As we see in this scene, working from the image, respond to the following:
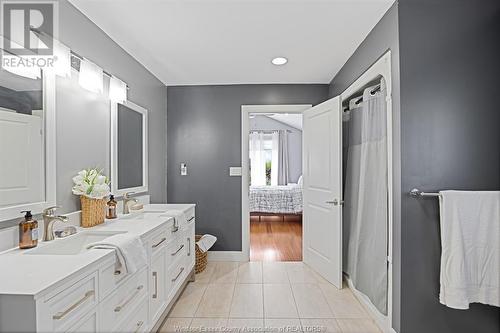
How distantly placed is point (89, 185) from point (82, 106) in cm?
61

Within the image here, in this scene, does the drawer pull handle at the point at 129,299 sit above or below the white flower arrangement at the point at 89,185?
below

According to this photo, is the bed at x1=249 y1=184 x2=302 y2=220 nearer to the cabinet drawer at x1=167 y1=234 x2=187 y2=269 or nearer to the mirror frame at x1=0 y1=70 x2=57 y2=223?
the cabinet drawer at x1=167 y1=234 x2=187 y2=269

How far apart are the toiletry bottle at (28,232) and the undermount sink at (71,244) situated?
0.05 metres

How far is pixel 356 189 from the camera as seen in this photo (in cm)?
312

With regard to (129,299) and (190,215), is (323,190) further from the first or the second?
A: (129,299)

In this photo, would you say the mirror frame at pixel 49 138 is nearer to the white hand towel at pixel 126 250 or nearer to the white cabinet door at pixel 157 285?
the white hand towel at pixel 126 250

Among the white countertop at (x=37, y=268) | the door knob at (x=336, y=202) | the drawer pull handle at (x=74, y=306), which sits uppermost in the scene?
the door knob at (x=336, y=202)

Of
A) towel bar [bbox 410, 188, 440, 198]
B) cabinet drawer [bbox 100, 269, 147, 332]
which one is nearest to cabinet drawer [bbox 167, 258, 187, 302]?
cabinet drawer [bbox 100, 269, 147, 332]

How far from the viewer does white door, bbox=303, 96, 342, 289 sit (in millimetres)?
3207

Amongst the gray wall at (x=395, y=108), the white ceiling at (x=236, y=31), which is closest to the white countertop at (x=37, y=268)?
the white ceiling at (x=236, y=31)

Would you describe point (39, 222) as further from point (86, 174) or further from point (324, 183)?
point (324, 183)

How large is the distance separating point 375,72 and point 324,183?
1426 millimetres

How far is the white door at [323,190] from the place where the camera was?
3.21 metres

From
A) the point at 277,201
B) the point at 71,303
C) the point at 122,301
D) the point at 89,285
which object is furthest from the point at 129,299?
the point at 277,201
